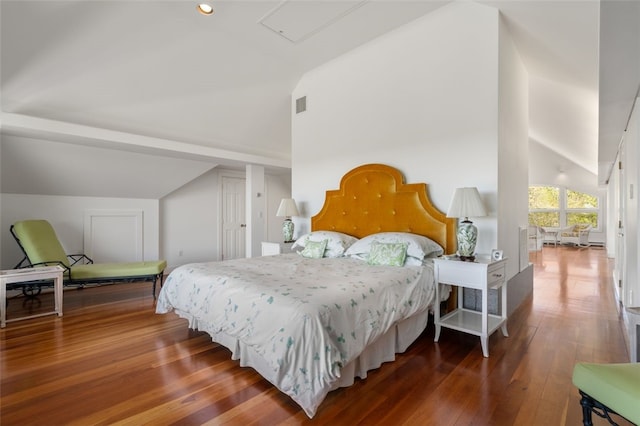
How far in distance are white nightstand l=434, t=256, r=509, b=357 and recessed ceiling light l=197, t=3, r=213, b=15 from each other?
317 centimetres

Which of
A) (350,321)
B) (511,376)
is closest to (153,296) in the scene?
(350,321)

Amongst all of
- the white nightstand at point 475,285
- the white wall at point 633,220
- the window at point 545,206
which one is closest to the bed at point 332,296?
the white nightstand at point 475,285

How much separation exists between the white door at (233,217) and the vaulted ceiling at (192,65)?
189 cm

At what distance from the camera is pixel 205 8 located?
293 centimetres

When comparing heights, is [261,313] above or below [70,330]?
above

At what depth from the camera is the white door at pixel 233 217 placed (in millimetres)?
Answer: 6555

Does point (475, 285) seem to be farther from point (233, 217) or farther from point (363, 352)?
point (233, 217)

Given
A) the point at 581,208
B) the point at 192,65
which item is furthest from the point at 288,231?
the point at 581,208

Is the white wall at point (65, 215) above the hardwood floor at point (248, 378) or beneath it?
above

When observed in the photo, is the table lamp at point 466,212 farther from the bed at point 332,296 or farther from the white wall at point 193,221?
the white wall at point 193,221

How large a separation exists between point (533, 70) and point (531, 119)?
2.10 m

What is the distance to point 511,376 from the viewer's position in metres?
→ 2.04

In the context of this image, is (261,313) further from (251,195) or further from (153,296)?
(251,195)

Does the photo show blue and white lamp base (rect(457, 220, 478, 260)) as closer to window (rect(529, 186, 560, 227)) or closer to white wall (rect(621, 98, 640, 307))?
white wall (rect(621, 98, 640, 307))
